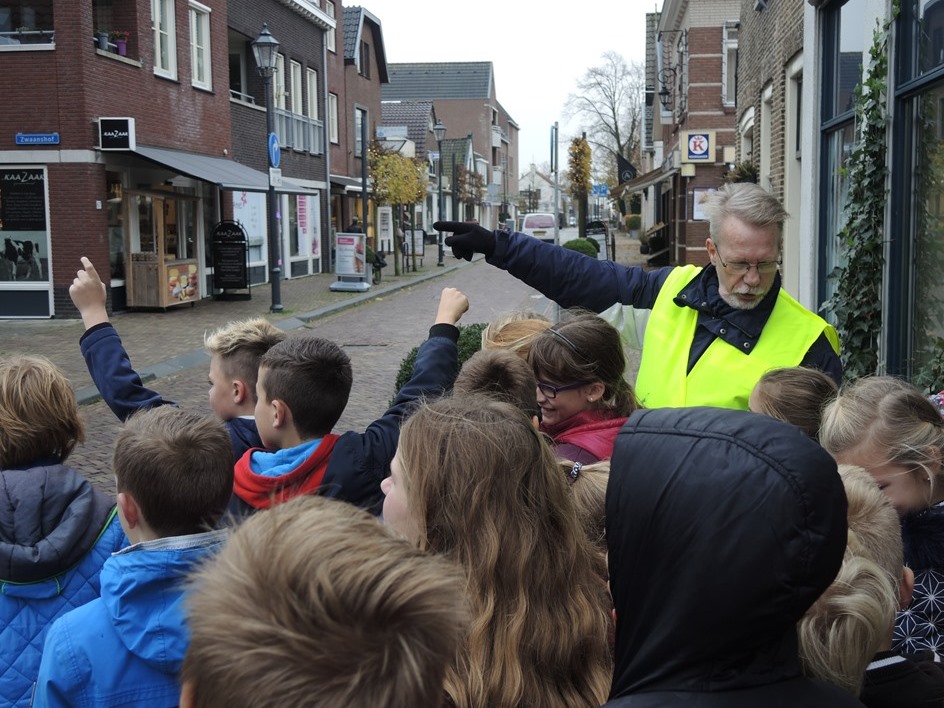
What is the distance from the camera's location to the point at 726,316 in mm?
3350

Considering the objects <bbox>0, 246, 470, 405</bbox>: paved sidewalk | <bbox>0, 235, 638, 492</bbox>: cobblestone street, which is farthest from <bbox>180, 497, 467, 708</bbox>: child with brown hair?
<bbox>0, 246, 470, 405</bbox>: paved sidewalk

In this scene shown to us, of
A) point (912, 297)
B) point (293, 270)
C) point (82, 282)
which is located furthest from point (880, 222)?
point (293, 270)

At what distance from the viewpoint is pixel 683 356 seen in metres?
3.38

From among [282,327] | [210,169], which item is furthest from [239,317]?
[210,169]

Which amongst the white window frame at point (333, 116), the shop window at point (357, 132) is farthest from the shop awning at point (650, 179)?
the shop window at point (357, 132)

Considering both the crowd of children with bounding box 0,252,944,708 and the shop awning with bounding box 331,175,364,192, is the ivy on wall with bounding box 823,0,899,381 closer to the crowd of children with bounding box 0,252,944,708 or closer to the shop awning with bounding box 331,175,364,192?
the crowd of children with bounding box 0,252,944,708

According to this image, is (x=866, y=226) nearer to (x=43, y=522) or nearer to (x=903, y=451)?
(x=903, y=451)

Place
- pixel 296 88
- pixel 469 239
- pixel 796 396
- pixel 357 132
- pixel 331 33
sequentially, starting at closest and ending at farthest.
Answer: pixel 796 396 → pixel 469 239 → pixel 296 88 → pixel 331 33 → pixel 357 132

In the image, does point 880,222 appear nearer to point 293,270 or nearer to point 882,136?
point 882,136

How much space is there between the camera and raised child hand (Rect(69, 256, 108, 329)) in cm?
335

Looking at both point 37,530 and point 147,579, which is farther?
point 37,530

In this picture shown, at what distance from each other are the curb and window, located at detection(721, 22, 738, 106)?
948 cm

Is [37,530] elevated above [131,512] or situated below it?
below

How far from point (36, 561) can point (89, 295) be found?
1.16m
